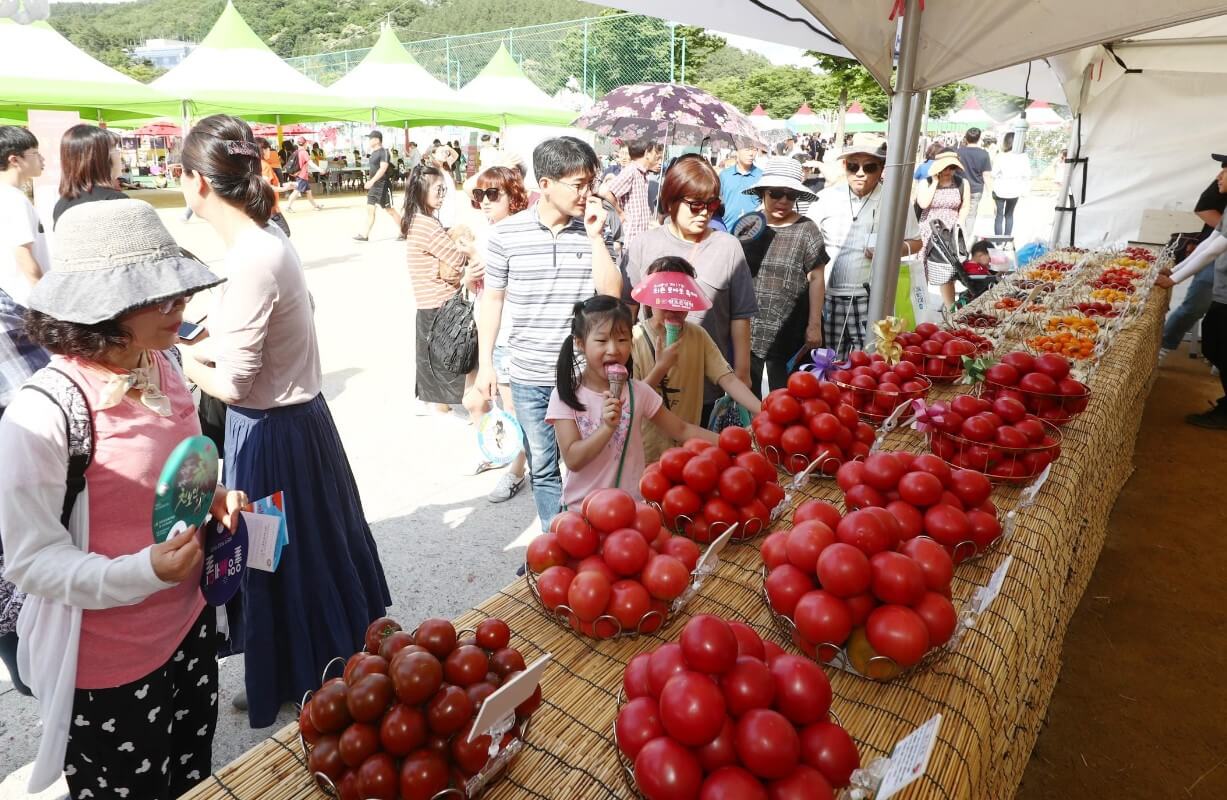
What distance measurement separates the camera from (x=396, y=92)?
17797 mm

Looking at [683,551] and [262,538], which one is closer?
[683,551]

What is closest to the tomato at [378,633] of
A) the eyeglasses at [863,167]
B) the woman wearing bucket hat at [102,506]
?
the woman wearing bucket hat at [102,506]

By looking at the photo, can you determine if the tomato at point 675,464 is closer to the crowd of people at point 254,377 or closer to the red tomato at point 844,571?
the crowd of people at point 254,377

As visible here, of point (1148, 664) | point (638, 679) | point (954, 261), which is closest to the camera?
point (638, 679)

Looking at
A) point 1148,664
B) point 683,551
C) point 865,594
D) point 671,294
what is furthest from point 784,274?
point 865,594

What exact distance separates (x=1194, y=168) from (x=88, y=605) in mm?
10781

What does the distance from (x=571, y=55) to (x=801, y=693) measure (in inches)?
1190

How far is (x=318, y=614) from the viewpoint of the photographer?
2.50 m

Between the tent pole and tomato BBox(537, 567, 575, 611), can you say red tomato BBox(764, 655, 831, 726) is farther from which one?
the tent pole

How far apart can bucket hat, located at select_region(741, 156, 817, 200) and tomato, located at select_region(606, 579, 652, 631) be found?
3166 mm

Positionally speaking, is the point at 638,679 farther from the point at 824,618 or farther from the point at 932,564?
the point at 932,564

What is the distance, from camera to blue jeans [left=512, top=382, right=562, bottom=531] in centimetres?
311

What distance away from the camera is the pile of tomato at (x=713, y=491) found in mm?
1735

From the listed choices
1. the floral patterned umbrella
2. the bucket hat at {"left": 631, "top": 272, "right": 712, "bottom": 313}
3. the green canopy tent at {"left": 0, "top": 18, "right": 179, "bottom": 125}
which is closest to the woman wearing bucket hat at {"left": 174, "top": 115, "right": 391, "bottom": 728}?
the bucket hat at {"left": 631, "top": 272, "right": 712, "bottom": 313}
